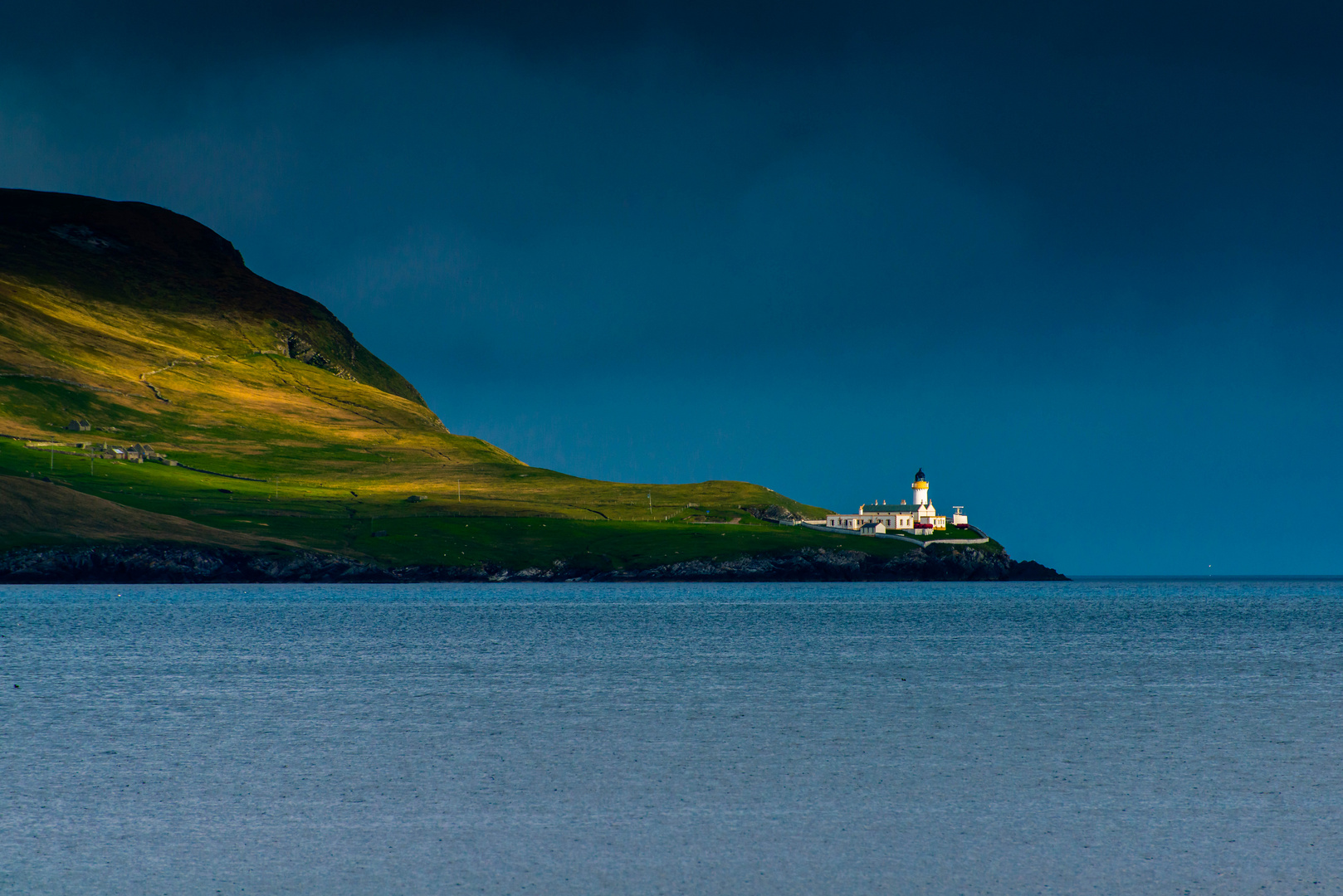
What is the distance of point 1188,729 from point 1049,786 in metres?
12.1

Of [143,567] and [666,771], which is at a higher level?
[666,771]

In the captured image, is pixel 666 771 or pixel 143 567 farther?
pixel 143 567

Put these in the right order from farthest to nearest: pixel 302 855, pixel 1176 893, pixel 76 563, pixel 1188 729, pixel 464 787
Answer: pixel 76 563 < pixel 1188 729 < pixel 464 787 < pixel 302 855 < pixel 1176 893

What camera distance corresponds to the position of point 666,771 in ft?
96.1

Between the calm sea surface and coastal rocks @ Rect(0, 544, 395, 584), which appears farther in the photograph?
coastal rocks @ Rect(0, 544, 395, 584)

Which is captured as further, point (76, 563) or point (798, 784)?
point (76, 563)

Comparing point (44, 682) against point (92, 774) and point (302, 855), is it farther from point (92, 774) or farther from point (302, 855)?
point (302, 855)

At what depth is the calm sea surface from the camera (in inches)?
778

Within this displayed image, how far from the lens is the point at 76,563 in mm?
185750

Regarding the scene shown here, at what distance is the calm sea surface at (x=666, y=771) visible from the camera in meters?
19.8

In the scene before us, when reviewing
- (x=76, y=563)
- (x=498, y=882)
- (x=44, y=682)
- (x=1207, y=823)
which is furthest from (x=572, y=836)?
(x=76, y=563)

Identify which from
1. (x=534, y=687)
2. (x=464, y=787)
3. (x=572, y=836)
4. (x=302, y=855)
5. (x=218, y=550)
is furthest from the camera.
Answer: (x=218, y=550)

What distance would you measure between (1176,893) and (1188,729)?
2068cm

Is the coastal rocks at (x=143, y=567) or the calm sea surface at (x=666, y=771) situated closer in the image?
the calm sea surface at (x=666, y=771)
